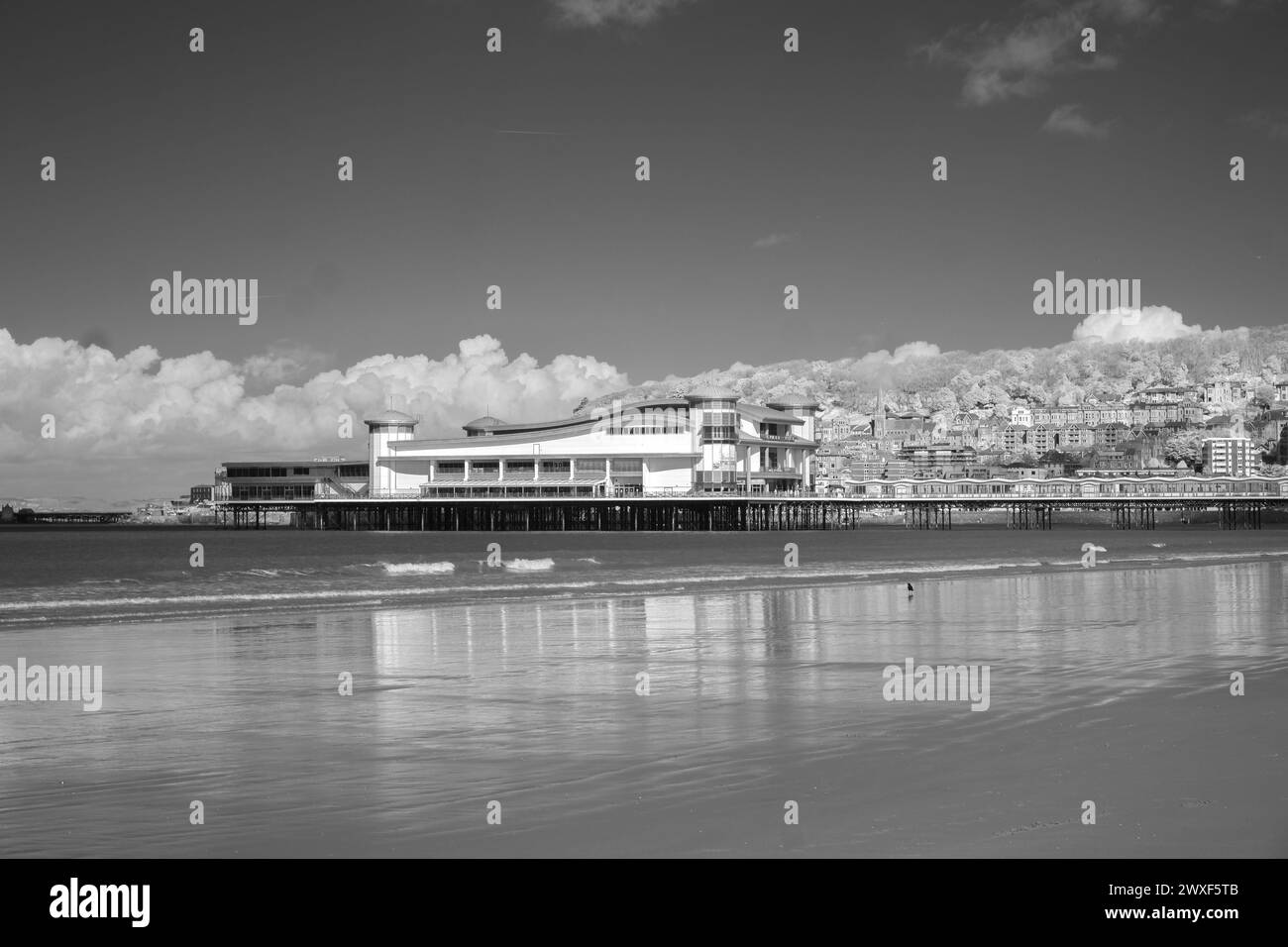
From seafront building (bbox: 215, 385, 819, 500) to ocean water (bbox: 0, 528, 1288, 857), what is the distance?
78.7m

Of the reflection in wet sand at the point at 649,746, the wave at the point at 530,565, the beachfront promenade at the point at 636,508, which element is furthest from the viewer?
the beachfront promenade at the point at 636,508

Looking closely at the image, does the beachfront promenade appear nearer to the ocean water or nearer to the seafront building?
the seafront building

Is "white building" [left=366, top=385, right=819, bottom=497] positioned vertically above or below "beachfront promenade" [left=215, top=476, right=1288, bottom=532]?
above

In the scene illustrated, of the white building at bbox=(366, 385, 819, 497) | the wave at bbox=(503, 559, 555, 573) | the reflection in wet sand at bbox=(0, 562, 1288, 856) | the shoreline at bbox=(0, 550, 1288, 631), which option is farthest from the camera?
the white building at bbox=(366, 385, 819, 497)

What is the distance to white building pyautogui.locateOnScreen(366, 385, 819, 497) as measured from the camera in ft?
338

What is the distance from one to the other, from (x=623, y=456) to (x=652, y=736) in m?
93.9

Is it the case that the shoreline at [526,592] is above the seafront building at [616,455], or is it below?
below

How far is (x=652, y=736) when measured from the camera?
9.93 meters

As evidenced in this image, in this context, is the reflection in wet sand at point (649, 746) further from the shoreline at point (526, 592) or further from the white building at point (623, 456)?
the white building at point (623, 456)

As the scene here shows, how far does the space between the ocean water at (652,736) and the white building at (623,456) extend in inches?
3100

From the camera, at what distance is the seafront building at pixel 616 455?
103 meters

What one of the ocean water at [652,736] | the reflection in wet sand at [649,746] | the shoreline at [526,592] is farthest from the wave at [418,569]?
the reflection in wet sand at [649,746]

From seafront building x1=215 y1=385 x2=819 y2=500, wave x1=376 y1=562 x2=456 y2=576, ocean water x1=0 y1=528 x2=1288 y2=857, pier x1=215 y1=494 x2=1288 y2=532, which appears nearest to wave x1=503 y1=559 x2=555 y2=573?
wave x1=376 y1=562 x2=456 y2=576
